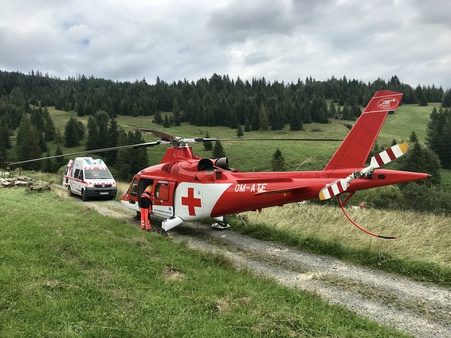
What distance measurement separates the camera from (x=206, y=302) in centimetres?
577

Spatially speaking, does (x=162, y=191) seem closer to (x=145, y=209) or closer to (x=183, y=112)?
(x=145, y=209)

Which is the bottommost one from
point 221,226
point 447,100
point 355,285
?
point 221,226

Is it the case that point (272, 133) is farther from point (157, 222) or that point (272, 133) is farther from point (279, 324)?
point (279, 324)

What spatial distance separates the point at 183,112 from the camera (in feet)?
462

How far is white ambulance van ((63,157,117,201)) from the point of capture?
22281mm

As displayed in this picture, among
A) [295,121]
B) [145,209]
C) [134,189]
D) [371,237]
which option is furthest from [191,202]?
[295,121]

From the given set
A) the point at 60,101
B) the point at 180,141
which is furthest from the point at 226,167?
the point at 60,101

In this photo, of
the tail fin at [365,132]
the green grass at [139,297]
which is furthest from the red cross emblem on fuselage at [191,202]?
the tail fin at [365,132]

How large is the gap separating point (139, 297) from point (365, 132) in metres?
6.52

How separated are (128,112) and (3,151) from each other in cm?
6186

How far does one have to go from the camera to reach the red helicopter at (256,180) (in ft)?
26.9

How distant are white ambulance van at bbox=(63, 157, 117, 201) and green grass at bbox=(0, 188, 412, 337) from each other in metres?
13.6

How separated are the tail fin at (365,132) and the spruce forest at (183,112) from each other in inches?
1774

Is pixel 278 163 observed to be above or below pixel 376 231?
below
